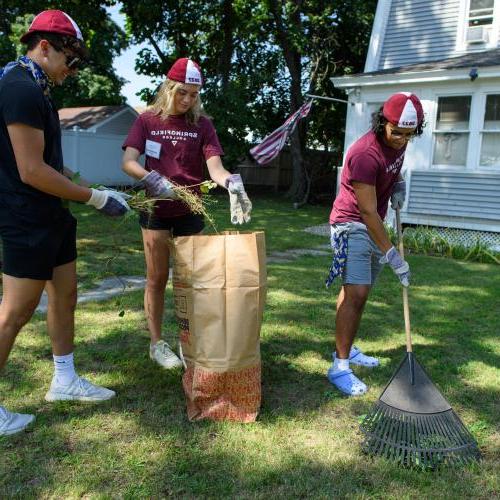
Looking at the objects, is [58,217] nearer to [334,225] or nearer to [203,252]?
[203,252]

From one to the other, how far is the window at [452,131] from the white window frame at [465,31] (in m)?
1.42

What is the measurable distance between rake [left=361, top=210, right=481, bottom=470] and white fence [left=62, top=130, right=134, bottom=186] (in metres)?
15.5

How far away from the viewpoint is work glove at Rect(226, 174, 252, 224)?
305 centimetres

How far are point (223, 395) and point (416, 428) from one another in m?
0.94

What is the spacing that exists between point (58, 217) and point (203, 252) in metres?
0.70

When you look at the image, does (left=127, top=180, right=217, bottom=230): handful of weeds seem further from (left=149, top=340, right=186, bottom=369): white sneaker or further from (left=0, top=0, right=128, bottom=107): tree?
(left=0, top=0, right=128, bottom=107): tree

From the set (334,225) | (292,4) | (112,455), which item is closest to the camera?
(112,455)

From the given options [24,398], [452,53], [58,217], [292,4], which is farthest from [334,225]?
[292,4]

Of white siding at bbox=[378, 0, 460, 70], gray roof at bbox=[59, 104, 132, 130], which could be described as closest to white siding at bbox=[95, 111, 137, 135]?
gray roof at bbox=[59, 104, 132, 130]

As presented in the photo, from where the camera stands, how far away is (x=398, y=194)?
11.3ft

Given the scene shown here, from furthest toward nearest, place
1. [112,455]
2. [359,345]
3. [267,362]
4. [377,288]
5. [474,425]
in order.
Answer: [377,288], [359,345], [267,362], [474,425], [112,455]

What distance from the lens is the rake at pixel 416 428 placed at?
7.88ft

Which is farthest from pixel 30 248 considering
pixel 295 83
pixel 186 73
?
pixel 295 83

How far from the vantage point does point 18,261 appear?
2393mm
